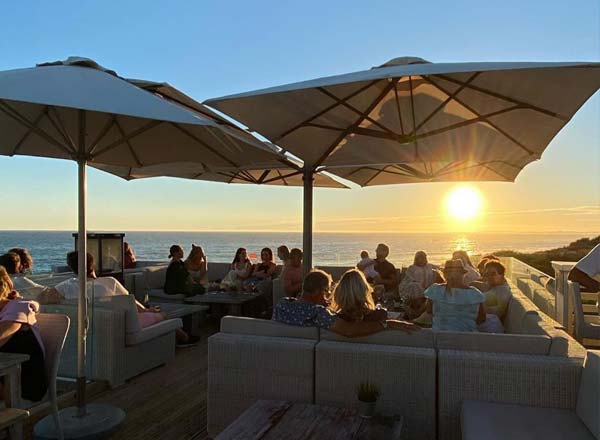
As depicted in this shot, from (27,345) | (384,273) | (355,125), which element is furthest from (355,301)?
(384,273)

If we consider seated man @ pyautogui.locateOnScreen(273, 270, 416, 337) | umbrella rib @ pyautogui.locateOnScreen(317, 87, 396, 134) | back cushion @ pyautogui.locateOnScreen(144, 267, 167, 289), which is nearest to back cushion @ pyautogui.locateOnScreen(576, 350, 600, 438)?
seated man @ pyautogui.locateOnScreen(273, 270, 416, 337)

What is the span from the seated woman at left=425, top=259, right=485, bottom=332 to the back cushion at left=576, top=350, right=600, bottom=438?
3.65 feet

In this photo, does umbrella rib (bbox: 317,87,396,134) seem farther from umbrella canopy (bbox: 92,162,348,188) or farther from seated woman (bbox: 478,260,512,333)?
umbrella canopy (bbox: 92,162,348,188)

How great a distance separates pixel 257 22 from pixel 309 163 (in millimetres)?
4040

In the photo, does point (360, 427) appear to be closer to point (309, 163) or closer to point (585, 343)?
point (309, 163)

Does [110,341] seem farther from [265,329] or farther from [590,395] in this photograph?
[590,395]

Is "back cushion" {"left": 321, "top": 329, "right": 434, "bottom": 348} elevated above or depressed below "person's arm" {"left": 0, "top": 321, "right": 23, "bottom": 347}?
below

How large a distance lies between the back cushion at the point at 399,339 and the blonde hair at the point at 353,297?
0.43ft

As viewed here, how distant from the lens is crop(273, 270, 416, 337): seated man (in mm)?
2832

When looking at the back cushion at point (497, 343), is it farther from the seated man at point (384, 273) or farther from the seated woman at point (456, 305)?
the seated man at point (384, 273)

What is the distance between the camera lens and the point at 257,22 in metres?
7.92

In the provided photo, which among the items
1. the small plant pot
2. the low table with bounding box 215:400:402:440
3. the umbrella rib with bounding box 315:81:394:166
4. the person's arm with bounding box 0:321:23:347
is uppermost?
the umbrella rib with bounding box 315:81:394:166

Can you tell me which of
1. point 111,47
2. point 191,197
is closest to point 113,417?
point 111,47

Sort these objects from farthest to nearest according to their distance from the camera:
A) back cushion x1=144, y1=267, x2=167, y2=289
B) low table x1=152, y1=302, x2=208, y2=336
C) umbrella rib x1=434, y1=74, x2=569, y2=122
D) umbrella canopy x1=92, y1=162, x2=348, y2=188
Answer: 1. back cushion x1=144, y1=267, x2=167, y2=289
2. umbrella canopy x1=92, y1=162, x2=348, y2=188
3. low table x1=152, y1=302, x2=208, y2=336
4. umbrella rib x1=434, y1=74, x2=569, y2=122
